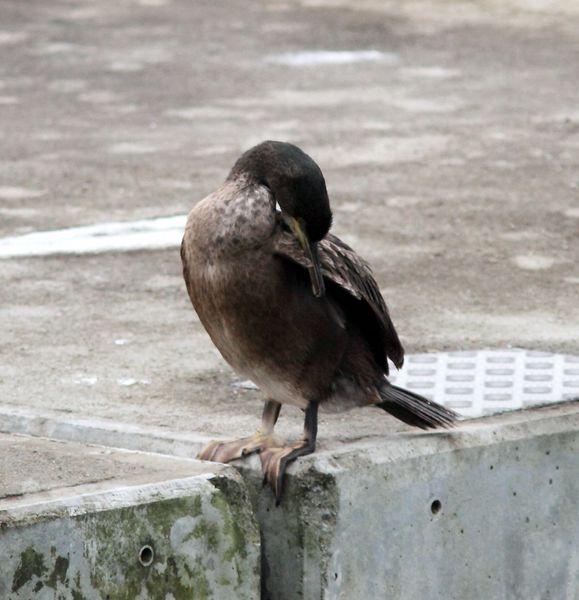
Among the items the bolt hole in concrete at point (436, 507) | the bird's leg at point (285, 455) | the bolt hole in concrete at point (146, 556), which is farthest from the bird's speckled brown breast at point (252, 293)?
the bolt hole in concrete at point (436, 507)

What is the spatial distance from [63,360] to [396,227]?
7.79 feet

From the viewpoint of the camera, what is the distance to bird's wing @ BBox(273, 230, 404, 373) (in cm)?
407

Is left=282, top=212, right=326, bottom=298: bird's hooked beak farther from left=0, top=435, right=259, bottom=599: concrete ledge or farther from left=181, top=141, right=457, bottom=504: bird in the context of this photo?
left=0, top=435, right=259, bottom=599: concrete ledge

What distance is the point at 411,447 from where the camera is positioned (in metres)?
4.50

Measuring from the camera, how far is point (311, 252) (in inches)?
159

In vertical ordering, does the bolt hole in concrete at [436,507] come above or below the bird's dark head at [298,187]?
below

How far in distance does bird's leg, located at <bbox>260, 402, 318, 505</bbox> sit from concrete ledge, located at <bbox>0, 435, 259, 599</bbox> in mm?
84

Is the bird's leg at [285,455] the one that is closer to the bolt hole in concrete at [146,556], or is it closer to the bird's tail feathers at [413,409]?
the bird's tail feathers at [413,409]

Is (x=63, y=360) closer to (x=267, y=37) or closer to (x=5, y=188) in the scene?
(x=5, y=188)

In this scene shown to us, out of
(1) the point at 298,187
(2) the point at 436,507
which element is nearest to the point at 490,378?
(2) the point at 436,507

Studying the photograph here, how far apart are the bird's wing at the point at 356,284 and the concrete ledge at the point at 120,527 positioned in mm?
539

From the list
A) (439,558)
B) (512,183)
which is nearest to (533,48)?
(512,183)

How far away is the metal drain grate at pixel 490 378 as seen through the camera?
4.99 m

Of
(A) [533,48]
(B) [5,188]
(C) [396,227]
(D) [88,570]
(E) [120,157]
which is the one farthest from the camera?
(A) [533,48]
